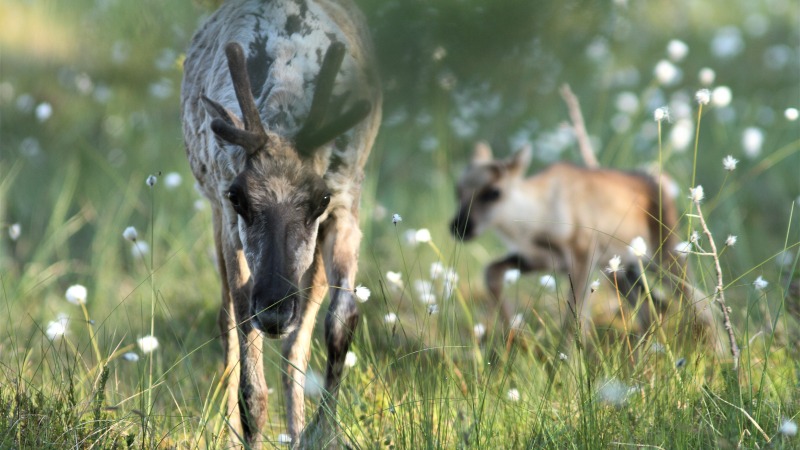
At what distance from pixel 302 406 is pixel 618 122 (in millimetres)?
6080

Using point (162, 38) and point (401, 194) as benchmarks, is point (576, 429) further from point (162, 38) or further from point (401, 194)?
point (401, 194)

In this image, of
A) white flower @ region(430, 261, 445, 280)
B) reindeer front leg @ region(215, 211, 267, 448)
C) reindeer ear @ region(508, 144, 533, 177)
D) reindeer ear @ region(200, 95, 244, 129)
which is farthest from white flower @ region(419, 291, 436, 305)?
reindeer ear @ region(508, 144, 533, 177)

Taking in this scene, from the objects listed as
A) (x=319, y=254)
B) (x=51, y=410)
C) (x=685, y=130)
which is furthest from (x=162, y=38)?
(x=685, y=130)

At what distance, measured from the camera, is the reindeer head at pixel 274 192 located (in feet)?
13.1

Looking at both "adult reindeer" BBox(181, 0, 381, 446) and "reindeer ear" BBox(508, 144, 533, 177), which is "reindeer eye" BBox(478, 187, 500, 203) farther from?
"adult reindeer" BBox(181, 0, 381, 446)

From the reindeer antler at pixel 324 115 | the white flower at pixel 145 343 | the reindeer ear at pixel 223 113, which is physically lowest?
the white flower at pixel 145 343

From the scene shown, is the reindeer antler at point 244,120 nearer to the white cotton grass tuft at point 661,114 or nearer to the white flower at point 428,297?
the white flower at point 428,297

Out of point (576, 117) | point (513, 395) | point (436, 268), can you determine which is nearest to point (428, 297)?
point (436, 268)

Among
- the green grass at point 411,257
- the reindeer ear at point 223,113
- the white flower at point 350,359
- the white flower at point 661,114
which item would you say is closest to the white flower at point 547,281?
the green grass at point 411,257

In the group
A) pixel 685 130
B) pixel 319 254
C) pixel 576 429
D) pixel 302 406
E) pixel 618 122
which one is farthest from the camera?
pixel 618 122

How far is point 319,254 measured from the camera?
4.93 m

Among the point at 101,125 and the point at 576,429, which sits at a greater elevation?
the point at 101,125

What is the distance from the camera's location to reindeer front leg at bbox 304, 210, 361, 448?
4.36 meters

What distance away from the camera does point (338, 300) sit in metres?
4.59
